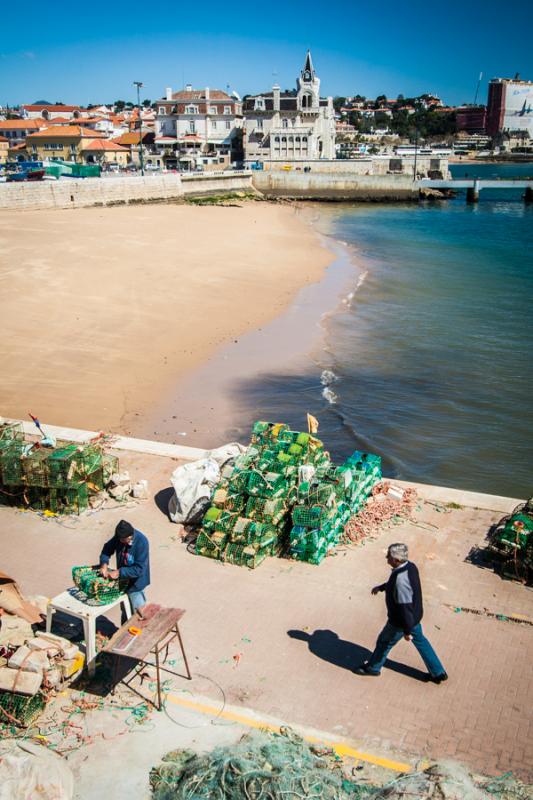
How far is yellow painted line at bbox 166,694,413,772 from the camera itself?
17.1 ft

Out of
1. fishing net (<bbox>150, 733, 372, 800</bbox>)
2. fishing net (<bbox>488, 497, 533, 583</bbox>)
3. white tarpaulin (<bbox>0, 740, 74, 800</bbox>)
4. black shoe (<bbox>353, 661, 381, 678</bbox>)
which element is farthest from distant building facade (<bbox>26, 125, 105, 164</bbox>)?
fishing net (<bbox>150, 733, 372, 800</bbox>)

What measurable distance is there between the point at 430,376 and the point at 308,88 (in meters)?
84.4

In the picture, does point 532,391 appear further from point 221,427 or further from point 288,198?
point 288,198

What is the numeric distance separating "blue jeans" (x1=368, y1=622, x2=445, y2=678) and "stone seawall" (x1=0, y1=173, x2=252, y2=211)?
41442 mm

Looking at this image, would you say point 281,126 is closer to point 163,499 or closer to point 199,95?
point 199,95

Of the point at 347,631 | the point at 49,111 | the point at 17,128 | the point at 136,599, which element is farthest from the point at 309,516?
the point at 49,111

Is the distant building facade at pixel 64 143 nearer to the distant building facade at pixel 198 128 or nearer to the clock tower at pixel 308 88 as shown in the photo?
the distant building facade at pixel 198 128

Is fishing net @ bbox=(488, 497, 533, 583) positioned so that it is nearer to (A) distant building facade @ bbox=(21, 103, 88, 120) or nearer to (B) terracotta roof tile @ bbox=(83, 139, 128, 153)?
(B) terracotta roof tile @ bbox=(83, 139, 128, 153)

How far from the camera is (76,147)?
75875 millimetres

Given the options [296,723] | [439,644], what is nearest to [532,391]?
[439,644]

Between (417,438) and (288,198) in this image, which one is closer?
(417,438)

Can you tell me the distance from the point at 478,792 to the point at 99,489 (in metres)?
6.75

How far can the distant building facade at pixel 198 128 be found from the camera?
87812 millimetres

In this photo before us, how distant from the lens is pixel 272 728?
5.56 m
